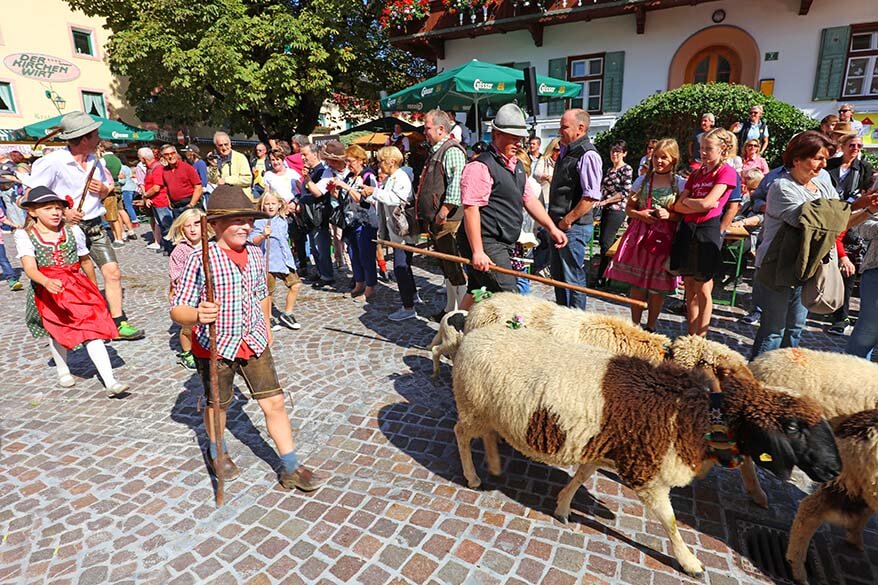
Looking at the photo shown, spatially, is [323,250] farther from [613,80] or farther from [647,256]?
[613,80]

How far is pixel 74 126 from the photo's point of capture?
513cm

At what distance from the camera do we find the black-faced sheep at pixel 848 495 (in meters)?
2.20

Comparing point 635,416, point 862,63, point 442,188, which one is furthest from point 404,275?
point 862,63

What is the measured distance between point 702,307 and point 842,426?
2429mm

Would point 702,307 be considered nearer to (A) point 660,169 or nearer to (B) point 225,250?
(A) point 660,169

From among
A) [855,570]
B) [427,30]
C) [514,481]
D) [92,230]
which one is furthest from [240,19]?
[855,570]

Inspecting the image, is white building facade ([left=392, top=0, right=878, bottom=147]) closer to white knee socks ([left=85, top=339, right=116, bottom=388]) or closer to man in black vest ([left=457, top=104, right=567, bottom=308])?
man in black vest ([left=457, top=104, right=567, bottom=308])

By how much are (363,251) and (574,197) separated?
133 inches

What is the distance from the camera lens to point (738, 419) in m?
2.24

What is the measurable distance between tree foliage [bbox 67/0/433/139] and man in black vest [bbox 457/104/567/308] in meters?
16.1

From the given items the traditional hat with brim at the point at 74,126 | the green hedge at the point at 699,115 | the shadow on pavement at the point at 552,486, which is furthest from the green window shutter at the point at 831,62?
the traditional hat with brim at the point at 74,126

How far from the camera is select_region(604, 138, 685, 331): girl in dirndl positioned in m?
4.64

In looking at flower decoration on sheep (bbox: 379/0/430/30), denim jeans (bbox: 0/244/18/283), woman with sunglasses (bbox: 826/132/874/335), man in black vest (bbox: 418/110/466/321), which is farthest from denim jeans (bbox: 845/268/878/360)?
flower decoration on sheep (bbox: 379/0/430/30)

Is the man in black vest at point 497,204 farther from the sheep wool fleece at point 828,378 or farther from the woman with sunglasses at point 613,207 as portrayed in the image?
the woman with sunglasses at point 613,207
